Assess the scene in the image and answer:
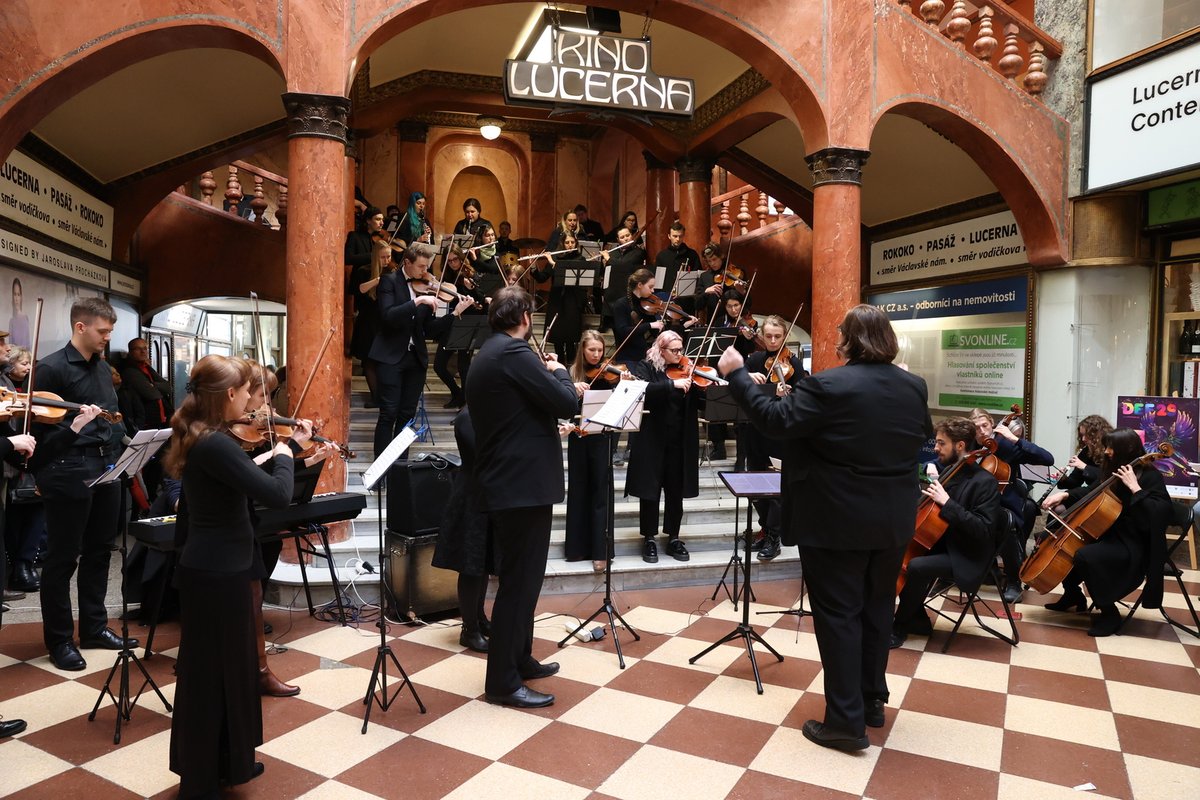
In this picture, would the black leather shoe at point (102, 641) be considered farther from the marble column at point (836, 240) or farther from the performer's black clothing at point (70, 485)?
the marble column at point (836, 240)

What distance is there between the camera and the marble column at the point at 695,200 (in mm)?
9945

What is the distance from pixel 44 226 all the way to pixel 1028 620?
8.37m

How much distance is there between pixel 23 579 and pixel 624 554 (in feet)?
13.1

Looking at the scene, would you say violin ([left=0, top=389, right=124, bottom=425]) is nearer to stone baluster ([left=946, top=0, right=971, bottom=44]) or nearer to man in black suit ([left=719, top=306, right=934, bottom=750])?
man in black suit ([left=719, top=306, right=934, bottom=750])

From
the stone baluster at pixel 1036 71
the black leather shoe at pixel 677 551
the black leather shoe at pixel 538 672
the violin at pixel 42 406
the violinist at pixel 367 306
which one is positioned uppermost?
the stone baluster at pixel 1036 71

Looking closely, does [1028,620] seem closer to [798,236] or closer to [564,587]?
[564,587]

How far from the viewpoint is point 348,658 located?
13.6ft

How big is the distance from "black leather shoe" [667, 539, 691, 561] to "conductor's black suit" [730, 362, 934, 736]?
2513mm

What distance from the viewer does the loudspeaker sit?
4746 mm

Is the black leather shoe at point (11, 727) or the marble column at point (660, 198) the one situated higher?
the marble column at point (660, 198)

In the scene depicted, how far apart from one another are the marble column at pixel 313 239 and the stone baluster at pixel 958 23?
17.5 ft

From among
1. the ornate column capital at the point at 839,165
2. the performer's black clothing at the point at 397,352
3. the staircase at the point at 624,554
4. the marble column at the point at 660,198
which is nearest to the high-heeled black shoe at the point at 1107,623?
the staircase at the point at 624,554

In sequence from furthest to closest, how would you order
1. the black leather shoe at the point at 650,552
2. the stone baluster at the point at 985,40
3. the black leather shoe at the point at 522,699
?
the stone baluster at the point at 985,40, the black leather shoe at the point at 650,552, the black leather shoe at the point at 522,699

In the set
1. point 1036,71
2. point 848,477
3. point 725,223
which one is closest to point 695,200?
point 725,223
